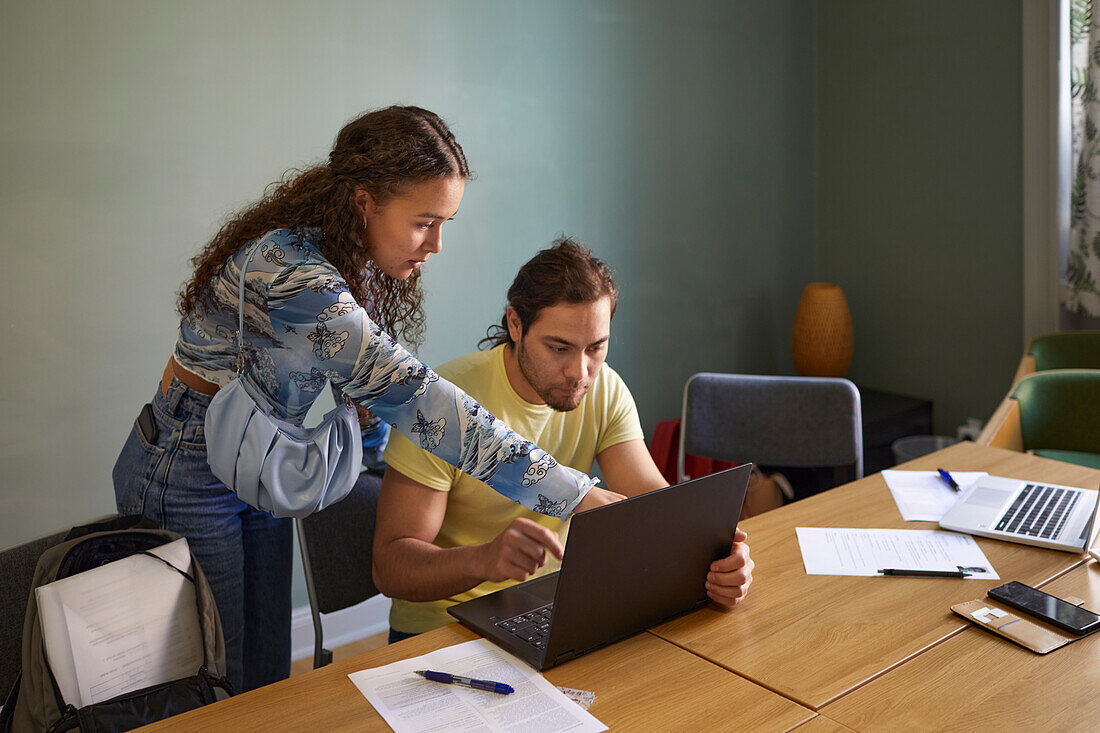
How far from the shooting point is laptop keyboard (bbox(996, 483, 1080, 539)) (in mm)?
1628

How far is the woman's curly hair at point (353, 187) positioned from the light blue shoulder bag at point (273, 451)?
0.12 m

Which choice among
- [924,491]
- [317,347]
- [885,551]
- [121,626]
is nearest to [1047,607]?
[885,551]

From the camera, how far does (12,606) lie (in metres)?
1.40

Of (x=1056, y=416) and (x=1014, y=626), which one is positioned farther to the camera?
(x=1056, y=416)

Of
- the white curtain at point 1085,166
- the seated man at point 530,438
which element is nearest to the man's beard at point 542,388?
the seated man at point 530,438

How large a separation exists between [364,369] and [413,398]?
0.28 feet

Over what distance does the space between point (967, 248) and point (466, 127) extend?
205 centimetres

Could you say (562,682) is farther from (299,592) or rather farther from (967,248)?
(967,248)

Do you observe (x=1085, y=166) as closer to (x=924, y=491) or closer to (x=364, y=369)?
(x=924, y=491)

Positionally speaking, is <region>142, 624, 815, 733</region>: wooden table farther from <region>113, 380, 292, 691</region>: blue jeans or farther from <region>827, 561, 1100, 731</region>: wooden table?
<region>113, 380, 292, 691</region>: blue jeans

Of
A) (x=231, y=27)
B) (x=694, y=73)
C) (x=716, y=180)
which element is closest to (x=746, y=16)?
(x=694, y=73)

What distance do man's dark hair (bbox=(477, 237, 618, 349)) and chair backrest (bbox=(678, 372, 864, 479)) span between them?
749mm

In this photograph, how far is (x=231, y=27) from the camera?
237cm

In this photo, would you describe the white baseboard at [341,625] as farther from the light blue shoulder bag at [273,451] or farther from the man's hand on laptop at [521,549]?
the man's hand on laptop at [521,549]
